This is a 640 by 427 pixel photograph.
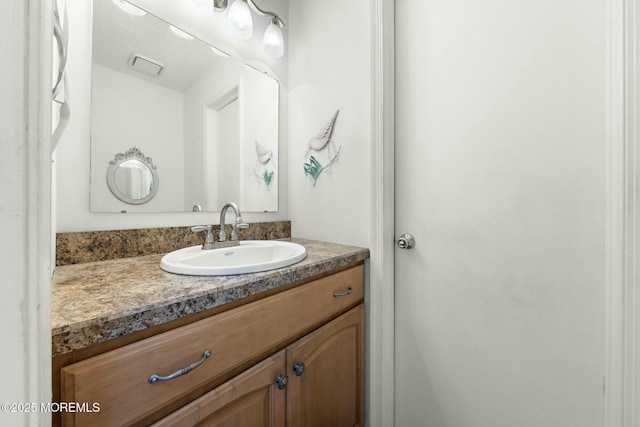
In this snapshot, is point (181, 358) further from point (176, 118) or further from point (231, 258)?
point (176, 118)

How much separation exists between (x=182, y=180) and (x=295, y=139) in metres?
0.62

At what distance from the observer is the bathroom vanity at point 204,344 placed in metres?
0.41

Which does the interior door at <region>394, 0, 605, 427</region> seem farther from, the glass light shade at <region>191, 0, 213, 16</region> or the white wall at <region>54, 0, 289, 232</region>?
the white wall at <region>54, 0, 289, 232</region>

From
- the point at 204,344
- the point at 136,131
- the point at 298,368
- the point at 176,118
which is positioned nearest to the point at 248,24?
the point at 176,118

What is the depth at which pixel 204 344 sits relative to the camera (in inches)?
21.2

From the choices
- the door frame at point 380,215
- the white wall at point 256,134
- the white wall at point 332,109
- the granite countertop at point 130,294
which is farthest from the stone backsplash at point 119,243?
the door frame at point 380,215

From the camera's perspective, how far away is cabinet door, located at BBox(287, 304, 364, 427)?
2.47 feet

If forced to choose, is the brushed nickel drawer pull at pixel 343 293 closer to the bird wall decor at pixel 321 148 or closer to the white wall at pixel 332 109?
the white wall at pixel 332 109

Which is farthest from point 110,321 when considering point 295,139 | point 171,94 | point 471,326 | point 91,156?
point 295,139

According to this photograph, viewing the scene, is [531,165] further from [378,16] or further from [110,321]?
[110,321]

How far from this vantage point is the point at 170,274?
67 cm

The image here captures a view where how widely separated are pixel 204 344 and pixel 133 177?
2.40 feet

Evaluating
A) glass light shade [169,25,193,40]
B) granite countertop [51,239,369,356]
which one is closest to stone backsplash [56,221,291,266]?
granite countertop [51,239,369,356]

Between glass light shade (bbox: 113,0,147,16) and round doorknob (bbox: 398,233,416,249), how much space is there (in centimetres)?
134
